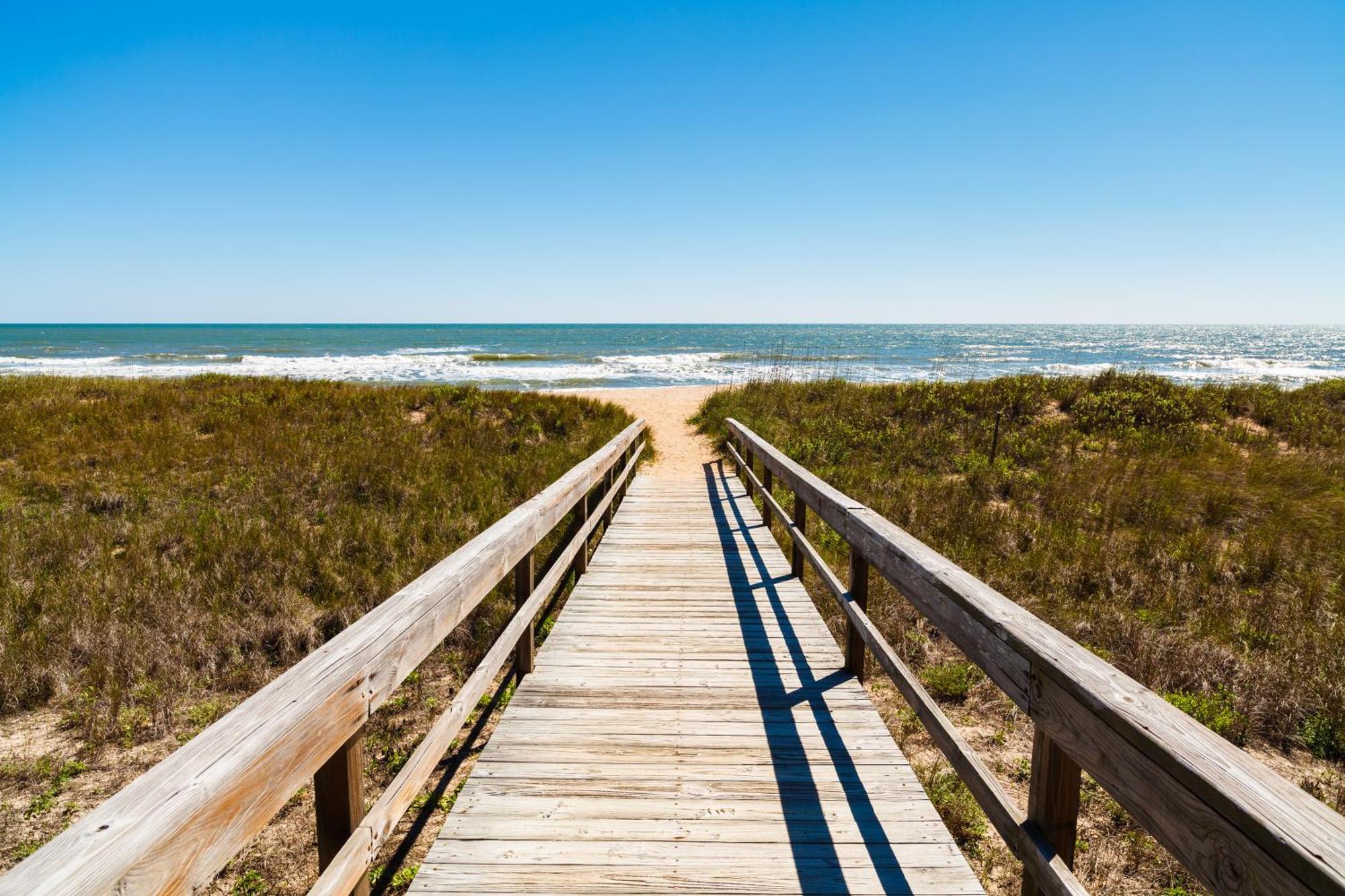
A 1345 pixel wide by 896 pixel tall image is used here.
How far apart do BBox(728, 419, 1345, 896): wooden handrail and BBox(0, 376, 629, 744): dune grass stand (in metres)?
3.99

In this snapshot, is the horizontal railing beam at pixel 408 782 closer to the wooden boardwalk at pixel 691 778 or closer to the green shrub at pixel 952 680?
the wooden boardwalk at pixel 691 778

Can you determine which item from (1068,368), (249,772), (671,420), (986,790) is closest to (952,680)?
(986,790)

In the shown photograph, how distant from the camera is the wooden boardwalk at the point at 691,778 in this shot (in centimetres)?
222

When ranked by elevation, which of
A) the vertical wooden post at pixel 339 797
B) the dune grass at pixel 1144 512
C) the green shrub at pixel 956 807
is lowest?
the green shrub at pixel 956 807

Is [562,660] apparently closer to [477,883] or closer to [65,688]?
Result: [477,883]

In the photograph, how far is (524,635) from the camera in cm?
368

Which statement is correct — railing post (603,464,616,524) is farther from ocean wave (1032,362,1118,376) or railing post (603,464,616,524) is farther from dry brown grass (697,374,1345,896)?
ocean wave (1032,362,1118,376)

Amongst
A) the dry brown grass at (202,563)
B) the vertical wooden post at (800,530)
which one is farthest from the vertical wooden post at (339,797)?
the vertical wooden post at (800,530)

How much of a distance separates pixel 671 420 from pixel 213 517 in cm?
1306

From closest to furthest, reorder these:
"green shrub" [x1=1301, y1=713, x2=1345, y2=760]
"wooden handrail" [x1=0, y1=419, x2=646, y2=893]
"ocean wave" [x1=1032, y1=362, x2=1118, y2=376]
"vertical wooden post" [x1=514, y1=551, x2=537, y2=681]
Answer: "wooden handrail" [x1=0, y1=419, x2=646, y2=893] < "vertical wooden post" [x1=514, y1=551, x2=537, y2=681] < "green shrub" [x1=1301, y1=713, x2=1345, y2=760] < "ocean wave" [x1=1032, y1=362, x2=1118, y2=376]

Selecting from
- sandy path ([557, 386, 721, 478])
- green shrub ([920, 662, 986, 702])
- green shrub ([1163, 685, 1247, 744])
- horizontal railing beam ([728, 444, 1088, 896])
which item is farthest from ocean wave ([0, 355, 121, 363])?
green shrub ([1163, 685, 1247, 744])

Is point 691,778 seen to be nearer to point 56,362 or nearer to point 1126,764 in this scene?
point 1126,764

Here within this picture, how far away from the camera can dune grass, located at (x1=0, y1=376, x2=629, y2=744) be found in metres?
4.61

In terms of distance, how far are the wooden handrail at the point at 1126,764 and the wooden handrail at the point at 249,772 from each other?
166 cm
